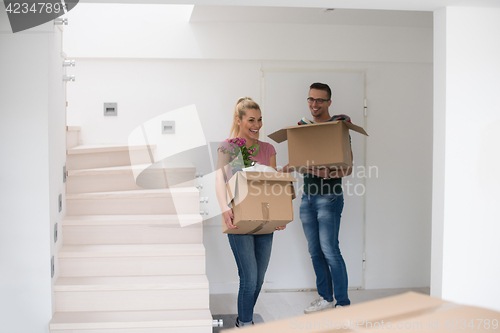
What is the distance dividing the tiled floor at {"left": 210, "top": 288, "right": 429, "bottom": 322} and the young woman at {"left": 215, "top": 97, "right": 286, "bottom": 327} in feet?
2.07

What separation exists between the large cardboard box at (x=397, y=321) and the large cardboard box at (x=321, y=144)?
1568 mm

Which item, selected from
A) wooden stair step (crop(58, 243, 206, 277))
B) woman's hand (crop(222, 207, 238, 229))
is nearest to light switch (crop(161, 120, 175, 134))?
wooden stair step (crop(58, 243, 206, 277))

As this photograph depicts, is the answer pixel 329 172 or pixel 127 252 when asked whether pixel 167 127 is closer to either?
pixel 127 252

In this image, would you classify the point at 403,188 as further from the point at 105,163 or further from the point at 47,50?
the point at 47,50

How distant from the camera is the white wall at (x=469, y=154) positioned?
6.47 feet

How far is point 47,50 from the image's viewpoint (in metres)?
2.11

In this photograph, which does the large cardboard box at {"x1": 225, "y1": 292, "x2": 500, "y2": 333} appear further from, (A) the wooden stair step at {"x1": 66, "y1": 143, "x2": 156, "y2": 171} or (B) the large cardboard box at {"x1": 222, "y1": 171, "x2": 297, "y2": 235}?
(A) the wooden stair step at {"x1": 66, "y1": 143, "x2": 156, "y2": 171}

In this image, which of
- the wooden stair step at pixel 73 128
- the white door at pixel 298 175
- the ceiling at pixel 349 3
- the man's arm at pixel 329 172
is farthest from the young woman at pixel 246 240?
the wooden stair step at pixel 73 128

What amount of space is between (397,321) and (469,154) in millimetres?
1368

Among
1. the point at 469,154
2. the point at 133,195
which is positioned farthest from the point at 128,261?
the point at 469,154

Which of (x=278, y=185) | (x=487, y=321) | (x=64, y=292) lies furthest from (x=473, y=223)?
(x=64, y=292)

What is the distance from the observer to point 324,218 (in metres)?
2.81

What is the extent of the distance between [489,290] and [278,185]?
1.09 m

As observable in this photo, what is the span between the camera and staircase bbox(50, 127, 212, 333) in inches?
89.0
